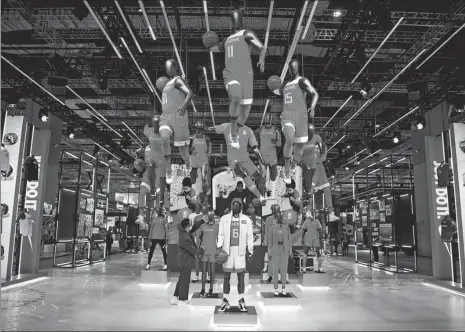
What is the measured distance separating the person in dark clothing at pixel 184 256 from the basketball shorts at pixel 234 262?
1.09 meters

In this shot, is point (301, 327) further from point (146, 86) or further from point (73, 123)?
point (73, 123)

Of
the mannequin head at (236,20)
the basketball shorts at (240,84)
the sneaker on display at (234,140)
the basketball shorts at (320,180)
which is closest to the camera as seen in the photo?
the basketball shorts at (240,84)

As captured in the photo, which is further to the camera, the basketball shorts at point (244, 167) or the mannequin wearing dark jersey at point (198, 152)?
the mannequin wearing dark jersey at point (198, 152)

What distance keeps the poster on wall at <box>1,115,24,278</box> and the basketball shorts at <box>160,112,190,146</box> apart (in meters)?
5.21

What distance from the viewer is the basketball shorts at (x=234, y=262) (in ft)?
19.8

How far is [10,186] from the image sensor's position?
969 cm

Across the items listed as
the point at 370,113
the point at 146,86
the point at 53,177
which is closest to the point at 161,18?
the point at 146,86

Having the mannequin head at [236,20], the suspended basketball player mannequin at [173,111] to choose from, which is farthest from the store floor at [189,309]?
the mannequin head at [236,20]

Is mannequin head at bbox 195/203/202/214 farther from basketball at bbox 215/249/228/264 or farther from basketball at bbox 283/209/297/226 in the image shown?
basketball at bbox 215/249/228/264

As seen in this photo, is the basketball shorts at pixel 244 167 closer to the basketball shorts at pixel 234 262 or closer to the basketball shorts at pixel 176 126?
the basketball shorts at pixel 176 126

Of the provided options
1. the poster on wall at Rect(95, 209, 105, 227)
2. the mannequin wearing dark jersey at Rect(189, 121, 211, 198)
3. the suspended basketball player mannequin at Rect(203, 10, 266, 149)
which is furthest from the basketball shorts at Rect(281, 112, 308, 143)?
the poster on wall at Rect(95, 209, 105, 227)

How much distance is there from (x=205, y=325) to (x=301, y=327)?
1381 mm

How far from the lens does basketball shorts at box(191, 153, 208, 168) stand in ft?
25.5

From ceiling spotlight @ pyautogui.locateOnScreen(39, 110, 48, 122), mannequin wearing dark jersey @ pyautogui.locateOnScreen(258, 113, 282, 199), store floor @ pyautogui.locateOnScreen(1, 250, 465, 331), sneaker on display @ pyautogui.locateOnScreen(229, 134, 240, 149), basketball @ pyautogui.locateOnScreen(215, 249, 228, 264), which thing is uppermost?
ceiling spotlight @ pyautogui.locateOnScreen(39, 110, 48, 122)
